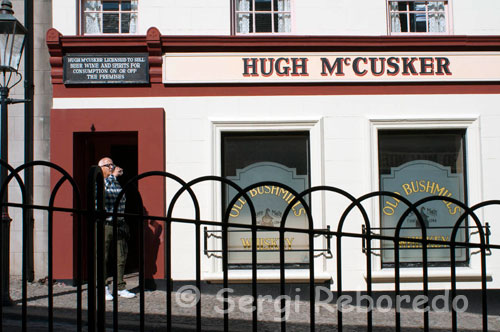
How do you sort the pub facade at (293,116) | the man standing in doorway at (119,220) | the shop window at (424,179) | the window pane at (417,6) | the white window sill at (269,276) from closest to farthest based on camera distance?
the man standing in doorway at (119,220) → the white window sill at (269,276) → the pub facade at (293,116) → the shop window at (424,179) → the window pane at (417,6)

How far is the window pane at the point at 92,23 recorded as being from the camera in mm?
7164

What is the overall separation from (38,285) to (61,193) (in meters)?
1.44

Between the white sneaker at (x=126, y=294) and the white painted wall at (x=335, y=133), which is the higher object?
the white painted wall at (x=335, y=133)

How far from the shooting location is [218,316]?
5668 millimetres

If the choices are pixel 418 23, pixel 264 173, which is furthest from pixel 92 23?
pixel 418 23

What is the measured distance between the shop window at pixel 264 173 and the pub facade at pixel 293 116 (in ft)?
0.07

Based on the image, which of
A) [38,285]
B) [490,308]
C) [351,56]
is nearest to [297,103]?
[351,56]

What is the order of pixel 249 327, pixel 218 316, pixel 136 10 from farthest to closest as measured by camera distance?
pixel 136 10 → pixel 218 316 → pixel 249 327

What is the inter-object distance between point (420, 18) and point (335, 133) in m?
2.39

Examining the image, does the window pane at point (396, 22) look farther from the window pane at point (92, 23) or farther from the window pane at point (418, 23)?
the window pane at point (92, 23)

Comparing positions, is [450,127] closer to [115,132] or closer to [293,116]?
[293,116]

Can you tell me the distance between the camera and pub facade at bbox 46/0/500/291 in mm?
6801

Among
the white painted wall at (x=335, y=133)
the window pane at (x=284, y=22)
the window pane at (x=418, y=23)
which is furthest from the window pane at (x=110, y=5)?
the window pane at (x=418, y=23)

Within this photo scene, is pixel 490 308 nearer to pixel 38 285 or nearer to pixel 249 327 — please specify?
pixel 249 327
